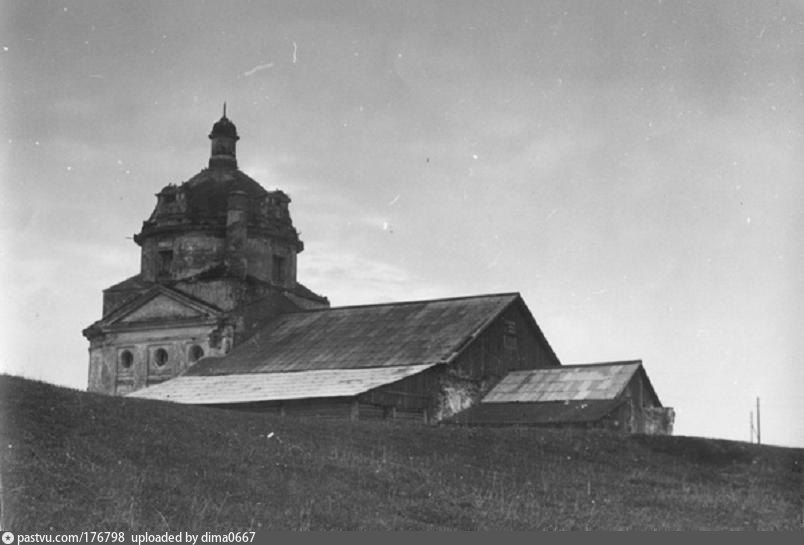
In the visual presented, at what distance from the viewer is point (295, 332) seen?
44938mm

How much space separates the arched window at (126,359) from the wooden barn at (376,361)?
4.41 meters

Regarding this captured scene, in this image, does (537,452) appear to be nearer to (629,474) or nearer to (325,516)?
(629,474)

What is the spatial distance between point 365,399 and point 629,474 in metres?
12.9

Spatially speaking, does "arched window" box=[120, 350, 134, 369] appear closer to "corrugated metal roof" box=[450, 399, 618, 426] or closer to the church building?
the church building

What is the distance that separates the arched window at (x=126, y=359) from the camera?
48.1 metres

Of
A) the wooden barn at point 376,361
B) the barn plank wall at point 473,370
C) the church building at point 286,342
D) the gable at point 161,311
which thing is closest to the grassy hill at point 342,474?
the church building at point 286,342

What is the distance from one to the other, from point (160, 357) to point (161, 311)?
1.76 m

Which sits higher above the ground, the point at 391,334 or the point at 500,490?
the point at 391,334

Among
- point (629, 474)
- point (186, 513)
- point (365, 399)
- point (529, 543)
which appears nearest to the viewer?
point (529, 543)

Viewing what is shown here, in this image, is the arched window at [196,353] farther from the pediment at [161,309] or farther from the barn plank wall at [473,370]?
the barn plank wall at [473,370]

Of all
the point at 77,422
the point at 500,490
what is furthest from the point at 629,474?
the point at 77,422

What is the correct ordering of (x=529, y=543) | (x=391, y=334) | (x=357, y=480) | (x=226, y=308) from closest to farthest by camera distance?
(x=529, y=543)
(x=357, y=480)
(x=391, y=334)
(x=226, y=308)

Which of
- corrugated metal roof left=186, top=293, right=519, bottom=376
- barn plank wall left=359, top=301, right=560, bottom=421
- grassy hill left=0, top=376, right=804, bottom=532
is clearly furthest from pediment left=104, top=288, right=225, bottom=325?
grassy hill left=0, top=376, right=804, bottom=532

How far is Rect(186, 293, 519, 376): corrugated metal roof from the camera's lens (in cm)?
4050
